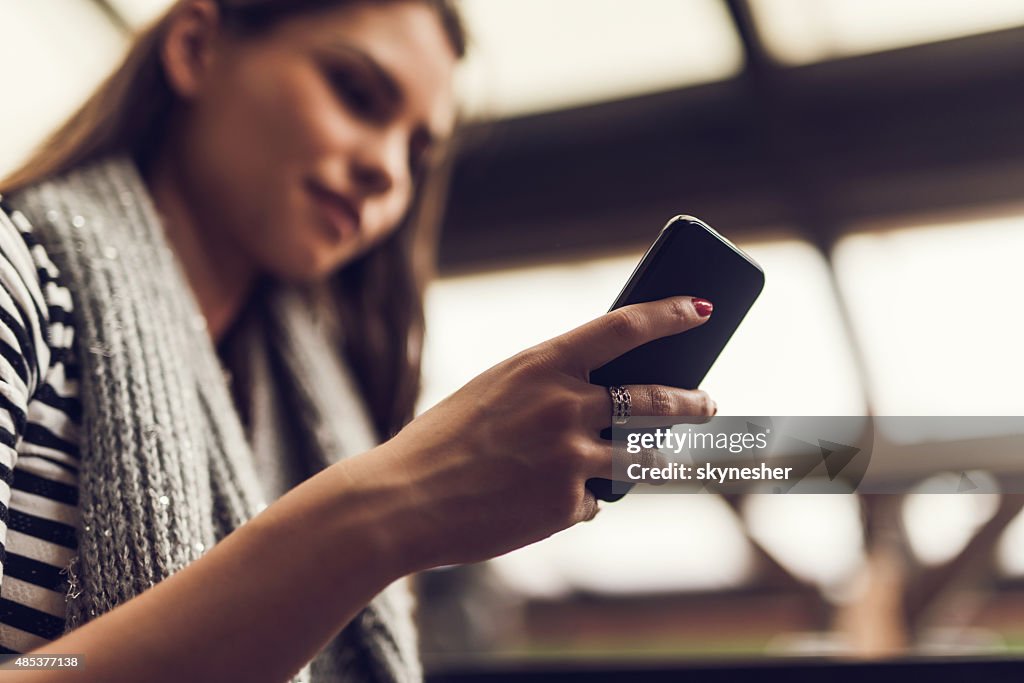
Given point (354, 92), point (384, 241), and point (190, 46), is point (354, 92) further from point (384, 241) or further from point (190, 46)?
point (384, 241)

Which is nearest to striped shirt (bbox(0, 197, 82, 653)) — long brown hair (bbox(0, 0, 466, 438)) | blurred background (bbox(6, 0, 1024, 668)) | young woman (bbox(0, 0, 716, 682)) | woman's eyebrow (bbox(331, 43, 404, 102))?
young woman (bbox(0, 0, 716, 682))

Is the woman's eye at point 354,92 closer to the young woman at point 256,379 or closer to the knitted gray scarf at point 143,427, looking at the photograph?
the young woman at point 256,379

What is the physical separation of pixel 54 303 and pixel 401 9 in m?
0.42

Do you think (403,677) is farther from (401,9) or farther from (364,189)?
(401,9)

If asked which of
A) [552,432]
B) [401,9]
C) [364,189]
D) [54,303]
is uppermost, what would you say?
[401,9]

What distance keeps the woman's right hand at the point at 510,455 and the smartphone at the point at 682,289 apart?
2cm

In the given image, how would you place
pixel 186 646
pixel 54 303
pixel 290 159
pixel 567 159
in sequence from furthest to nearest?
pixel 567 159
pixel 290 159
pixel 54 303
pixel 186 646

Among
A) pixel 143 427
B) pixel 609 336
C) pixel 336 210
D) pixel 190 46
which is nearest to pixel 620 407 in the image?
pixel 609 336

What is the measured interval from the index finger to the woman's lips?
0.35 metres

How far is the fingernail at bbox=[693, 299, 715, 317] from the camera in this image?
0.37 meters

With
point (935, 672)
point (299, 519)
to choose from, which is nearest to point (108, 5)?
point (299, 519)

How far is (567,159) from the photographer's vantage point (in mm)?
1812

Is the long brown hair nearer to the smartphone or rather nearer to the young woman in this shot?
the young woman

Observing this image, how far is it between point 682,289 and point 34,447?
0.35 m
